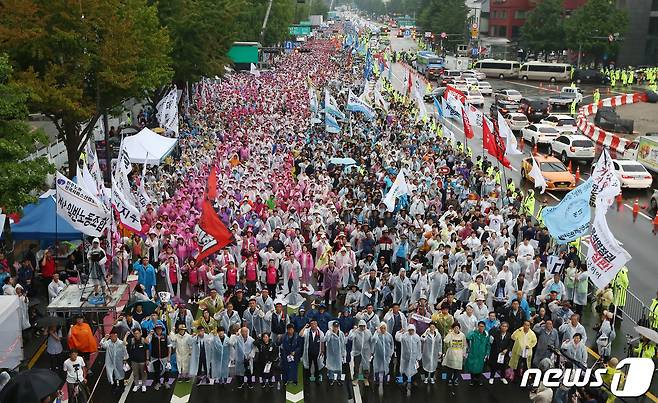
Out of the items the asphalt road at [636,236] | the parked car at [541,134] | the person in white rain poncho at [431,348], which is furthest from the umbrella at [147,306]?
the parked car at [541,134]

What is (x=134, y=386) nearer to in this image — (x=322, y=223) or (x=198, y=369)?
(x=198, y=369)

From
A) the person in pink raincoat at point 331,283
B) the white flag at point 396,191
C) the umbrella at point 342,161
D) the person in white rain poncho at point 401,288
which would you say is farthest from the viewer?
the umbrella at point 342,161

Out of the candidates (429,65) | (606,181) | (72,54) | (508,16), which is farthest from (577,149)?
(508,16)

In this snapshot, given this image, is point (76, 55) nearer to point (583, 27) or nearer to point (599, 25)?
point (583, 27)

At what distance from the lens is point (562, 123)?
35.3 m

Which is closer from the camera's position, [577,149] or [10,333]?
[10,333]

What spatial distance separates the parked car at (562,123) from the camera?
34381mm

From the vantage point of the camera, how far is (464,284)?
561 inches

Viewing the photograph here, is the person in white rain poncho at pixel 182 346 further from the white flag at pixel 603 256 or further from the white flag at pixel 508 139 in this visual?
the white flag at pixel 508 139

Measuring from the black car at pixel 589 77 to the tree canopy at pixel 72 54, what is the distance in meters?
50.1

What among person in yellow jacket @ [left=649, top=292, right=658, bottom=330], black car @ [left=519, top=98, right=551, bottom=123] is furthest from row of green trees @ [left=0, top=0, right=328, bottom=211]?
black car @ [left=519, top=98, right=551, bottom=123]

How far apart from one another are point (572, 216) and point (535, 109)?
30.0 meters

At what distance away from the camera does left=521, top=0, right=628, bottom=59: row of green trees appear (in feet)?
218

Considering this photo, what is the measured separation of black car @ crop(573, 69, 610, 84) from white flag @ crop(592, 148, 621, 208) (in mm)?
51622
